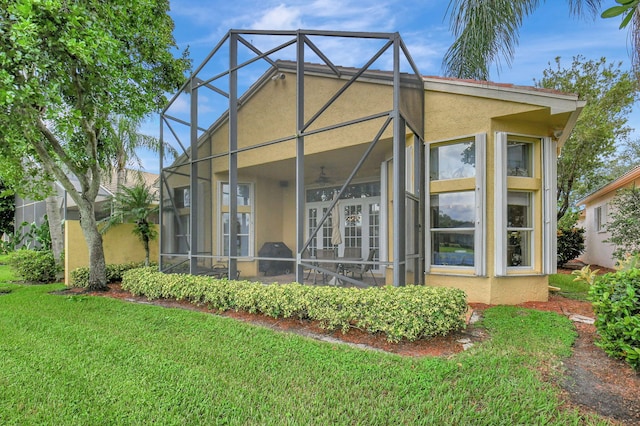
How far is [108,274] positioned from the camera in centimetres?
966

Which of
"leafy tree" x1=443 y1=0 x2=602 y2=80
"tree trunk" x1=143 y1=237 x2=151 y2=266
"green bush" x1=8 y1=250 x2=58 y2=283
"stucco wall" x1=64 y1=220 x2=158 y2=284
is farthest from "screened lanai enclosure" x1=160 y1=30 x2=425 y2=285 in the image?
"green bush" x1=8 y1=250 x2=58 y2=283

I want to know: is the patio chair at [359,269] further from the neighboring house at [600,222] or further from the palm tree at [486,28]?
the neighboring house at [600,222]

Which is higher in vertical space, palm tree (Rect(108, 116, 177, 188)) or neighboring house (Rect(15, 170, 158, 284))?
palm tree (Rect(108, 116, 177, 188))

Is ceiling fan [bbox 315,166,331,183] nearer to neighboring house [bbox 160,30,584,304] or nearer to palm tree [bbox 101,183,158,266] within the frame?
neighboring house [bbox 160,30,584,304]

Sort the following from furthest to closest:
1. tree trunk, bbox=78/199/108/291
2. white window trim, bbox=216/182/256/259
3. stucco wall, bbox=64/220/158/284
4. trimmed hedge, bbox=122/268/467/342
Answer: stucco wall, bbox=64/220/158/284, tree trunk, bbox=78/199/108/291, white window trim, bbox=216/182/256/259, trimmed hedge, bbox=122/268/467/342

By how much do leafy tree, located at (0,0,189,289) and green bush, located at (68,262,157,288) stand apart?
72 cm

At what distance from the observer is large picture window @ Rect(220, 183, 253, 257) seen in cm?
840

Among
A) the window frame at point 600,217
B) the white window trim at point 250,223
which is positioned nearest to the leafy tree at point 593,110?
the window frame at point 600,217

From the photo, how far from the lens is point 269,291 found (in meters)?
5.80

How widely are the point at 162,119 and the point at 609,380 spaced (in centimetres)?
1034

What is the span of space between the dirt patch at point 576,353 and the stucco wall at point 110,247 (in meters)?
5.29

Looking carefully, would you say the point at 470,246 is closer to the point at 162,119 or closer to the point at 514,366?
the point at 514,366

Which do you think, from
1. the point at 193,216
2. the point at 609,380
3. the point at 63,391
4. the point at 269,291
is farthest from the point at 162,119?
the point at 609,380

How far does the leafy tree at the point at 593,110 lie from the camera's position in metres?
14.2
